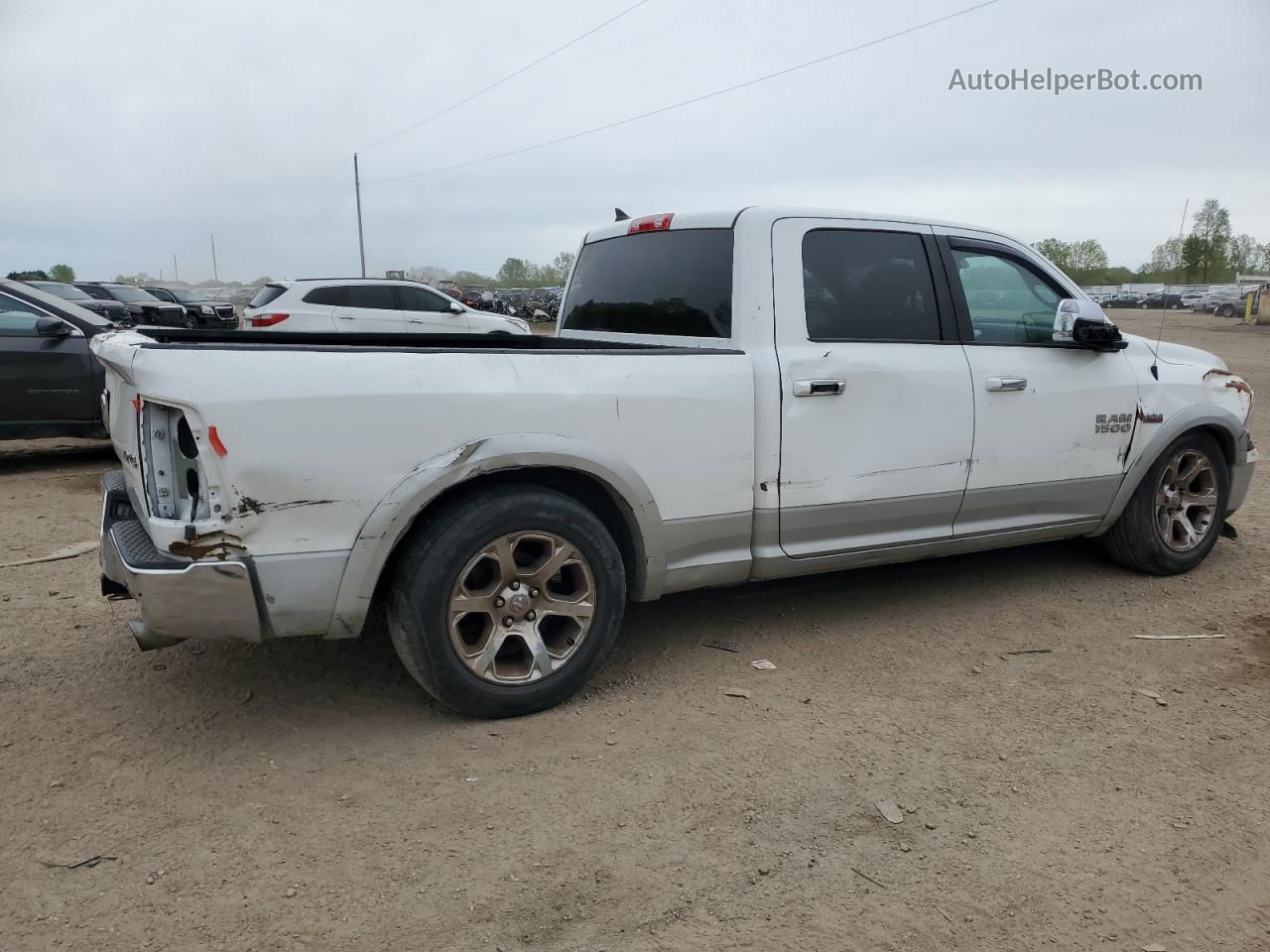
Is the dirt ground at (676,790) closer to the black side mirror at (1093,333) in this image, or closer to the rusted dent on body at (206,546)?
the rusted dent on body at (206,546)

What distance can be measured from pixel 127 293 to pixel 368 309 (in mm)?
13577

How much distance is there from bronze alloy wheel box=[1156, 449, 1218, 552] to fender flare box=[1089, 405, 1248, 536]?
170 millimetres

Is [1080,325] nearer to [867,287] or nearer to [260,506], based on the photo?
[867,287]

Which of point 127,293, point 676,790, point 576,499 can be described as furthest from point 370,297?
point 127,293

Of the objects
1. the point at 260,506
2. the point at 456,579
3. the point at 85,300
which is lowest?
the point at 456,579

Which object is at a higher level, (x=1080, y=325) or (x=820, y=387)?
(x=1080, y=325)

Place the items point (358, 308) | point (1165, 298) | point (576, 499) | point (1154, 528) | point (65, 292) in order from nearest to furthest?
point (576, 499), point (1165, 298), point (1154, 528), point (358, 308), point (65, 292)

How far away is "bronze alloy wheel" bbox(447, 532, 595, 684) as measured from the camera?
3.31 meters

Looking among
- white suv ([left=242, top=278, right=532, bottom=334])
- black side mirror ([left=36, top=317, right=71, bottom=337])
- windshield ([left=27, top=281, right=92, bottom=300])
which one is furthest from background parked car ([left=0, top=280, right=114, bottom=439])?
windshield ([left=27, top=281, right=92, bottom=300])

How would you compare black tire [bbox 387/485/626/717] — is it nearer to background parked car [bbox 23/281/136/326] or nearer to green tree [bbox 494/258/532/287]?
background parked car [bbox 23/281/136/326]

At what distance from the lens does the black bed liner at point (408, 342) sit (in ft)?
11.1

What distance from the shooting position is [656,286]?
427 cm

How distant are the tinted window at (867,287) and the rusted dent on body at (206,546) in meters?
2.32

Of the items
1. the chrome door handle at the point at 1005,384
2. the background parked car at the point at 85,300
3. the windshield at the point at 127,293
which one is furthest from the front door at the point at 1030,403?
the windshield at the point at 127,293
